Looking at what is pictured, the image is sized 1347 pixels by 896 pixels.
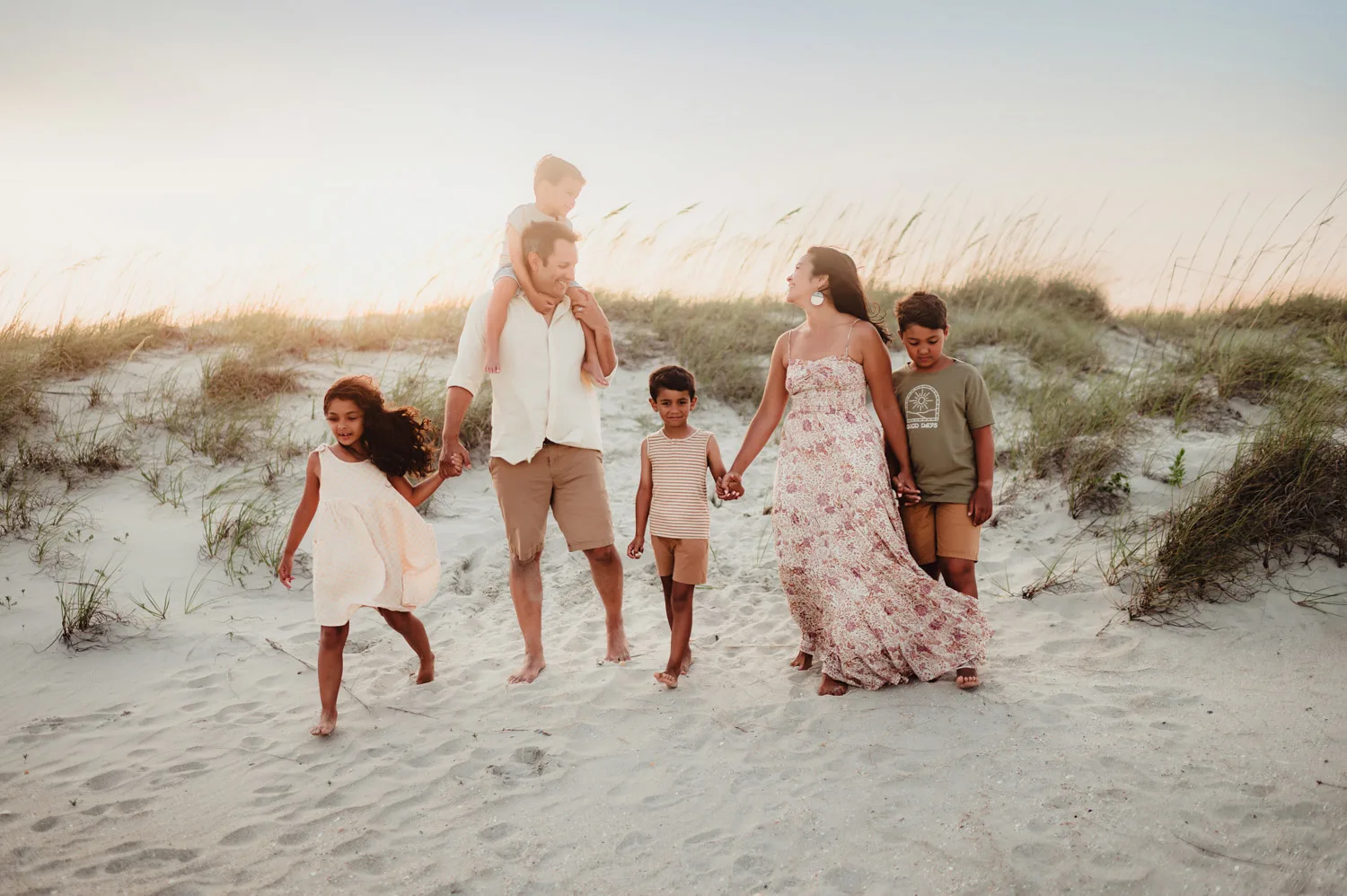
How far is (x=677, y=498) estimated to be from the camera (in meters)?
3.98

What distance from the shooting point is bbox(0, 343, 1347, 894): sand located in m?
2.64

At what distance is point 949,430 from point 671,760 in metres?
1.91

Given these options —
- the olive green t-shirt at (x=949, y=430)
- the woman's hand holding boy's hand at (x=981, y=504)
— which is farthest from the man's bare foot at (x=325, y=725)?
the woman's hand holding boy's hand at (x=981, y=504)

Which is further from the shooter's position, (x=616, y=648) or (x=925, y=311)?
(x=616, y=648)

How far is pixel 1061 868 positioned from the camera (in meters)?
2.51

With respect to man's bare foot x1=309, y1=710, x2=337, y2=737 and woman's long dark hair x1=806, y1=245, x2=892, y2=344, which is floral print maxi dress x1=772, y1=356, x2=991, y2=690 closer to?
woman's long dark hair x1=806, y1=245, x2=892, y2=344

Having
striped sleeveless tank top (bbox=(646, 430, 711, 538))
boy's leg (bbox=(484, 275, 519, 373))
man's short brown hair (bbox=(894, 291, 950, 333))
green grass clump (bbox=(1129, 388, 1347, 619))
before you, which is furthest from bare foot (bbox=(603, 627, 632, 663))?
green grass clump (bbox=(1129, 388, 1347, 619))

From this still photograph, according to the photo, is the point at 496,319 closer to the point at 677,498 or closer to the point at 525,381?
the point at 525,381

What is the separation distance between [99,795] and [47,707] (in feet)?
3.61

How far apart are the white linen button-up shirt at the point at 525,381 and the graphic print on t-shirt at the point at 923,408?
159 centimetres

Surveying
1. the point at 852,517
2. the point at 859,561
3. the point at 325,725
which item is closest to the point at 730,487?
the point at 852,517

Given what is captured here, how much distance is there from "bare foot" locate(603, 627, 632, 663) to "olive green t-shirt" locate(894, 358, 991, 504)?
5.73ft

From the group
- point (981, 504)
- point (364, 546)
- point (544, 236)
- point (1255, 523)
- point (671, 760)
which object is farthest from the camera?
point (1255, 523)

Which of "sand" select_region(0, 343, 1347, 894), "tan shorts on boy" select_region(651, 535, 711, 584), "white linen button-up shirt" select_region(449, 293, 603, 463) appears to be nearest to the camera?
"sand" select_region(0, 343, 1347, 894)
